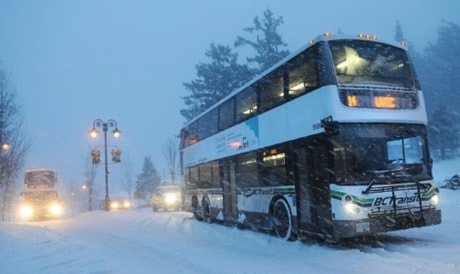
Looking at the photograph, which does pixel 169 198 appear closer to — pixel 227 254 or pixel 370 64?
pixel 227 254

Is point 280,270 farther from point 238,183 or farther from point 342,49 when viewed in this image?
point 238,183

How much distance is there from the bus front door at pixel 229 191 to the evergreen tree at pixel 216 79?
84.4 ft

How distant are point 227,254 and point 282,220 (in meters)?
2.94

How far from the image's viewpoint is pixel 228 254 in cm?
908

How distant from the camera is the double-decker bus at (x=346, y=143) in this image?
8938 millimetres

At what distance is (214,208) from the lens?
55.7ft

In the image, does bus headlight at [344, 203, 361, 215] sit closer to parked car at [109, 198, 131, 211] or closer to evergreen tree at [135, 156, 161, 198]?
parked car at [109, 198, 131, 211]

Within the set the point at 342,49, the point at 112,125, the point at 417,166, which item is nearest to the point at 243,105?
the point at 342,49

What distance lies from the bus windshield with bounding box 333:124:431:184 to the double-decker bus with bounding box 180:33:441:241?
22mm

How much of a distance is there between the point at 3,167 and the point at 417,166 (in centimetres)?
2623

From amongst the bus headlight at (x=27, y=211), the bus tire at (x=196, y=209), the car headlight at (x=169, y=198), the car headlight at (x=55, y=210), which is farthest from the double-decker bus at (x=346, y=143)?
the bus headlight at (x=27, y=211)

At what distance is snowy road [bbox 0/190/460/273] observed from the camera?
727 centimetres

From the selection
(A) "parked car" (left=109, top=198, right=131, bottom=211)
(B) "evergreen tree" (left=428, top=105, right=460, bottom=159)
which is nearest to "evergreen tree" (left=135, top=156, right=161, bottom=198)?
(A) "parked car" (left=109, top=198, right=131, bottom=211)

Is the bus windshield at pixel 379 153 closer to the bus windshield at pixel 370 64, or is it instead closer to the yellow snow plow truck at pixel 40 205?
the bus windshield at pixel 370 64
